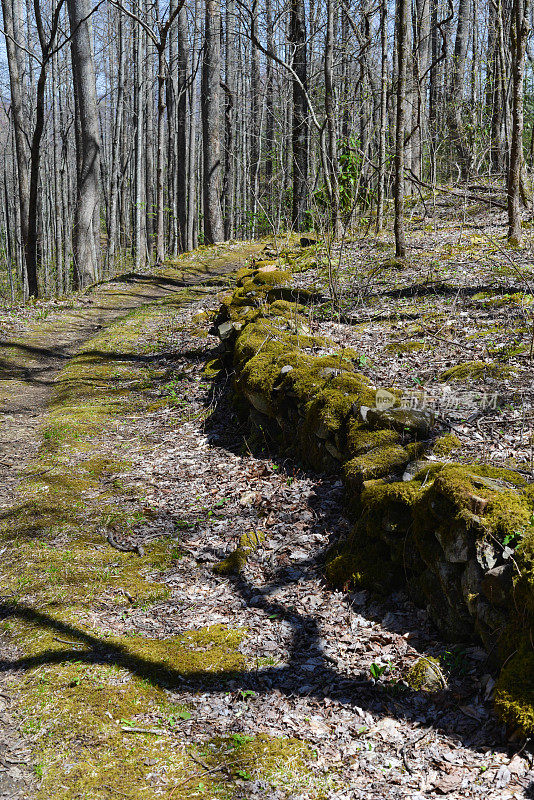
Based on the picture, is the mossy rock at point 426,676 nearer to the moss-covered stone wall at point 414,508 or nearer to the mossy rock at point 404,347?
the moss-covered stone wall at point 414,508

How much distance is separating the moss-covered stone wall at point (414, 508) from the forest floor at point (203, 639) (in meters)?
0.16

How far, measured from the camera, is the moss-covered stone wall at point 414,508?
2559mm

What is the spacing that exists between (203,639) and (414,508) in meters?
1.38

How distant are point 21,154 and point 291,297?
31.4ft

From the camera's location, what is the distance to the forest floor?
7.89 ft

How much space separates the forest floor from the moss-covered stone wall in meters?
0.16

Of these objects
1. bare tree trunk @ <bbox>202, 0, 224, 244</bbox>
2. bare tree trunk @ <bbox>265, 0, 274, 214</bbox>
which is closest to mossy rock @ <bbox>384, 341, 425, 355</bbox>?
bare tree trunk @ <bbox>265, 0, 274, 214</bbox>

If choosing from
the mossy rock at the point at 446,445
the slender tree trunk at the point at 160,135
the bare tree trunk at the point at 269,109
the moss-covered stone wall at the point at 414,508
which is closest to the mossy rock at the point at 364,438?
the moss-covered stone wall at the point at 414,508

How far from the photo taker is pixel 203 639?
3.34 meters

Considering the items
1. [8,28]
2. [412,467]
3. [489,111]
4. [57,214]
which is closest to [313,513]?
[412,467]

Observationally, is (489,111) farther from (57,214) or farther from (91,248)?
(57,214)

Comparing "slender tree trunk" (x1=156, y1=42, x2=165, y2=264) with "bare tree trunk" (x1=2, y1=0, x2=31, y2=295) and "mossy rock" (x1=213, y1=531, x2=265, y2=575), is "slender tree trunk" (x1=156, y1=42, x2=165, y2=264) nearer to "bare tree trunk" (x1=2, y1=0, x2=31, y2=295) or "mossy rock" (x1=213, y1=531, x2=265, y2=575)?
"bare tree trunk" (x1=2, y1=0, x2=31, y2=295)

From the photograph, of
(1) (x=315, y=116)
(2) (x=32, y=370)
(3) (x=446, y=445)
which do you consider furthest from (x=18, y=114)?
(3) (x=446, y=445)

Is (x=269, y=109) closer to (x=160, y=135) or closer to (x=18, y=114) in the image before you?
(x=160, y=135)
